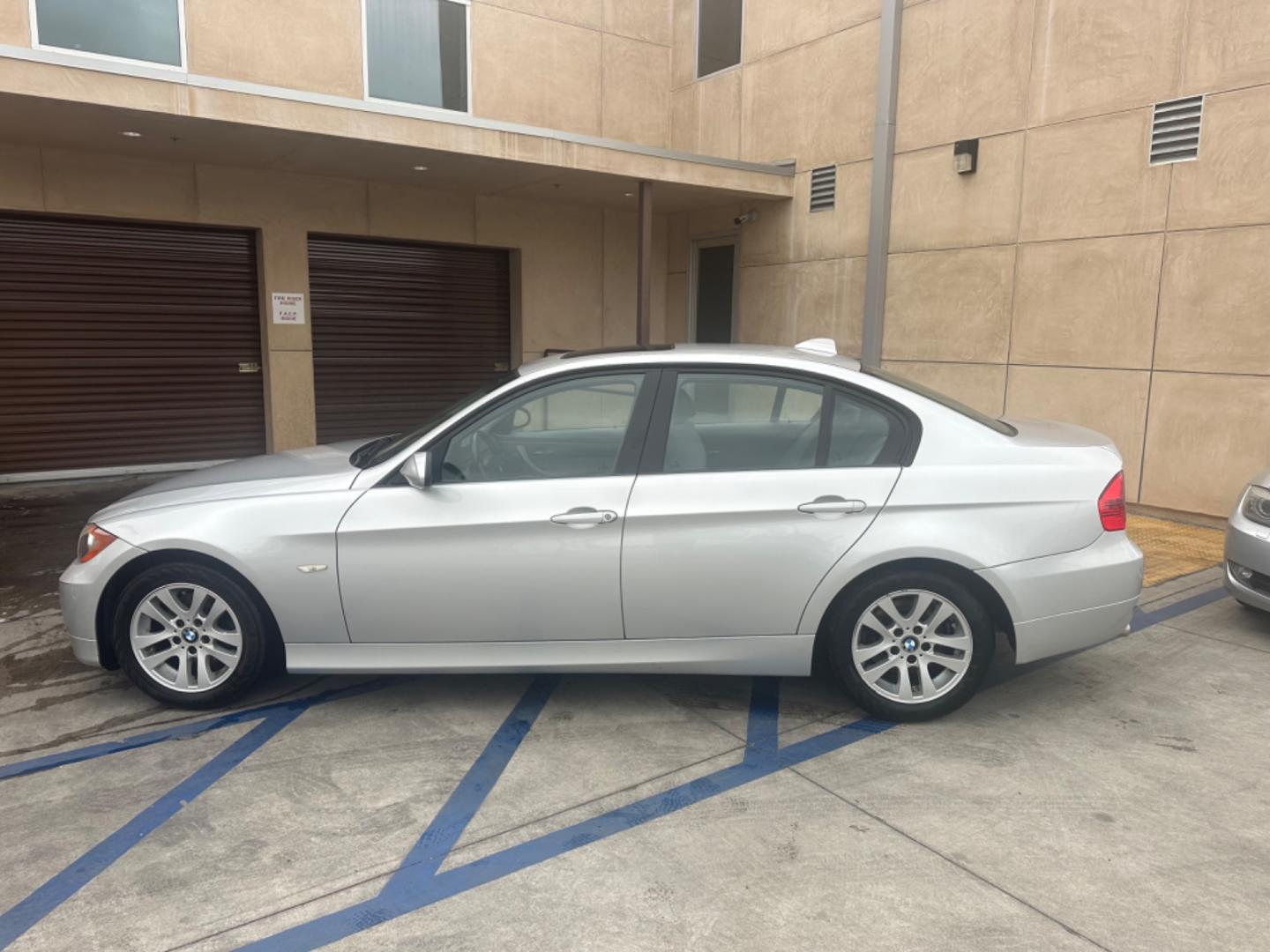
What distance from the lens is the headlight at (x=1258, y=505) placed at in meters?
5.18

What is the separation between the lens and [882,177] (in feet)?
33.0

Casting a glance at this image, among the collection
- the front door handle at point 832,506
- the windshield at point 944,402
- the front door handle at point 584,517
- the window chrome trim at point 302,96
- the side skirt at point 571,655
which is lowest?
the side skirt at point 571,655

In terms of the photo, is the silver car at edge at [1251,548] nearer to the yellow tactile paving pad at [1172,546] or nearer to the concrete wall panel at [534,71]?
the yellow tactile paving pad at [1172,546]

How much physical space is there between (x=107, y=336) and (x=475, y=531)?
8.19 metres

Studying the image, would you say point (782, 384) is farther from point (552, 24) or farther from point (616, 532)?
point (552, 24)

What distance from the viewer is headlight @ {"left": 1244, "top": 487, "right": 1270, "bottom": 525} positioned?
518 cm

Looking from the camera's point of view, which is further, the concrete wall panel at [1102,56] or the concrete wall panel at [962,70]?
the concrete wall panel at [962,70]

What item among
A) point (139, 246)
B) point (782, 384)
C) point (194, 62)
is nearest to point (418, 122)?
point (194, 62)

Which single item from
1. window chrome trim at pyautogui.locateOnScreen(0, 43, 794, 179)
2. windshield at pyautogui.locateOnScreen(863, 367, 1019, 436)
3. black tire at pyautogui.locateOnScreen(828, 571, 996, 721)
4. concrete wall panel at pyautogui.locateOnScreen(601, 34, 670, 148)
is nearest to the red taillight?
windshield at pyautogui.locateOnScreen(863, 367, 1019, 436)

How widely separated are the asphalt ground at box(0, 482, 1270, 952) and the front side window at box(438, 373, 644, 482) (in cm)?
112

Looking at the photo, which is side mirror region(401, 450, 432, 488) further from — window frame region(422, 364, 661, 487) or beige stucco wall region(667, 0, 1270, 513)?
beige stucco wall region(667, 0, 1270, 513)

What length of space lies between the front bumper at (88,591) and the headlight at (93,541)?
0.02 metres

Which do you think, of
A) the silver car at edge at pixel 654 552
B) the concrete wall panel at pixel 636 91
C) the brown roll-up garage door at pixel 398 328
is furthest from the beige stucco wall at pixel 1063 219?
the silver car at edge at pixel 654 552

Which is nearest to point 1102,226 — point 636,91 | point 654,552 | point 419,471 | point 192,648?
point 654,552
